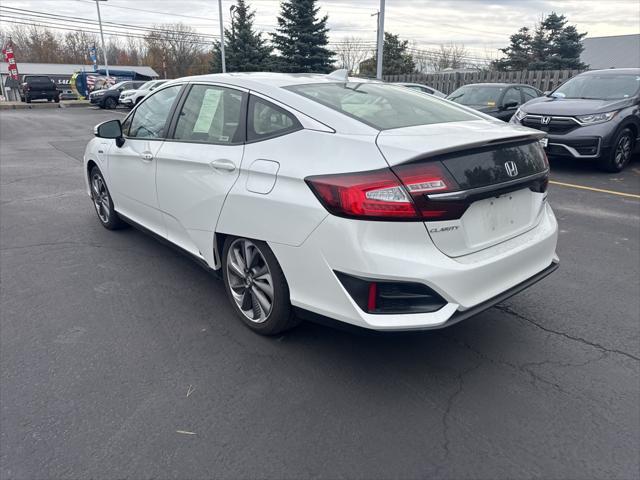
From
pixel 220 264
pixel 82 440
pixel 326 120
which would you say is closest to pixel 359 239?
pixel 326 120

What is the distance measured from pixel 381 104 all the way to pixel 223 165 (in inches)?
43.4

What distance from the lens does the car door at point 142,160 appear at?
13.2 feet

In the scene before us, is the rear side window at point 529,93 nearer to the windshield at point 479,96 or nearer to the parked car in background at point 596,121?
the windshield at point 479,96

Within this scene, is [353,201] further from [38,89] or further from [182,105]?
[38,89]

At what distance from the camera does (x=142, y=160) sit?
415cm

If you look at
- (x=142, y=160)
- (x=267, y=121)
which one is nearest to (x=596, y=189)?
(x=267, y=121)

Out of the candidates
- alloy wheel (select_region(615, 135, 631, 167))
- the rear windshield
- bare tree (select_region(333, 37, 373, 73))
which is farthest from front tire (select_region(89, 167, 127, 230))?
bare tree (select_region(333, 37, 373, 73))

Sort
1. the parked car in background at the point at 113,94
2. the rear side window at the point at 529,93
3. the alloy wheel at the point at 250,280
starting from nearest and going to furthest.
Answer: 1. the alloy wheel at the point at 250,280
2. the rear side window at the point at 529,93
3. the parked car in background at the point at 113,94

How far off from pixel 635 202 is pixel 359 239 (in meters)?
6.09

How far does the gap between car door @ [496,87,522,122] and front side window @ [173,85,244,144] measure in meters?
9.31

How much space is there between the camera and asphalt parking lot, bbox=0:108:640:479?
2.23 metres

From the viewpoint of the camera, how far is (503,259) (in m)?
2.67

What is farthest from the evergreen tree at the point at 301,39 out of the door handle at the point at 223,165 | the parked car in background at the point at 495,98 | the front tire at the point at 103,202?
the door handle at the point at 223,165

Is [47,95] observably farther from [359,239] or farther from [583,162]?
[359,239]
